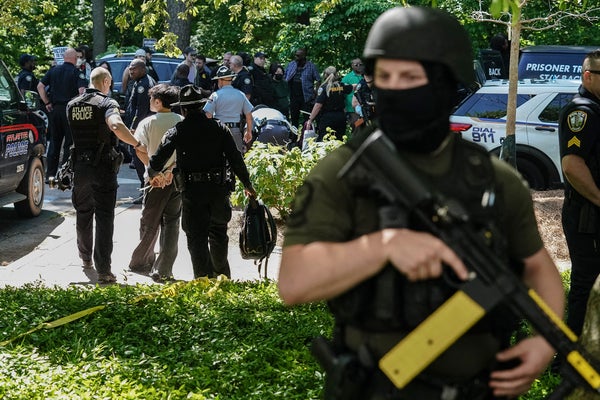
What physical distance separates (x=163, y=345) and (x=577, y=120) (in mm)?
2651

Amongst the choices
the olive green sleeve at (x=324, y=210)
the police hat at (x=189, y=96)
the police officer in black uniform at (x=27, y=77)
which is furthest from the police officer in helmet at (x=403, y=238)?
the police officer in black uniform at (x=27, y=77)

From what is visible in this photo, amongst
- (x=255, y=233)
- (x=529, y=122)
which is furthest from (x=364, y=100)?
(x=255, y=233)

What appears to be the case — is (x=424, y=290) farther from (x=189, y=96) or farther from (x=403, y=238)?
(x=189, y=96)

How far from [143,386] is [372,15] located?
62.2 ft

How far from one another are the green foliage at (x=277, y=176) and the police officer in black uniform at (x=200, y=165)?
2.90m

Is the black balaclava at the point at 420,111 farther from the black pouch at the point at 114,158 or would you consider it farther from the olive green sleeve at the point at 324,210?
the black pouch at the point at 114,158

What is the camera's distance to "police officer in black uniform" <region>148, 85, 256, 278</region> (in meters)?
7.67

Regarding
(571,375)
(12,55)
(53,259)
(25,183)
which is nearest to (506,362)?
(571,375)

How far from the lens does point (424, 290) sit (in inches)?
101

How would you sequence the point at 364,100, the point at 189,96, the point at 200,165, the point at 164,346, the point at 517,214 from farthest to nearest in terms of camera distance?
the point at 364,100 < the point at 200,165 < the point at 189,96 < the point at 164,346 < the point at 517,214

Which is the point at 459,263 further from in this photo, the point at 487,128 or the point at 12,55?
the point at 12,55

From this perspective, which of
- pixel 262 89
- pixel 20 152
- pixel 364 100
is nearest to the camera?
pixel 20 152

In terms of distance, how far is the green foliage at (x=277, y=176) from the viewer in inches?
432

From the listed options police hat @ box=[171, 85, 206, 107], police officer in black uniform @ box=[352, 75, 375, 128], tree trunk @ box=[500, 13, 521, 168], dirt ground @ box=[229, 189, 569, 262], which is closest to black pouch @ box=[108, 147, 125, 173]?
police hat @ box=[171, 85, 206, 107]
